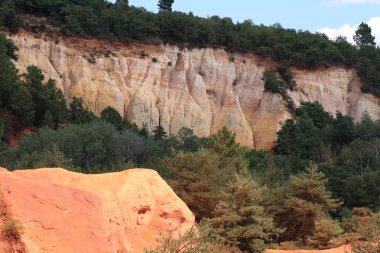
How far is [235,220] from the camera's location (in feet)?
67.4

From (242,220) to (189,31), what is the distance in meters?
37.3

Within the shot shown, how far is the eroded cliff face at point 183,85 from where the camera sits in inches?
1962

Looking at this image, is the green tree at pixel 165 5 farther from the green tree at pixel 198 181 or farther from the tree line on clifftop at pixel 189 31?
the green tree at pixel 198 181

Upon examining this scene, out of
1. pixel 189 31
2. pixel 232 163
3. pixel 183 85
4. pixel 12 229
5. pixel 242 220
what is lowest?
pixel 232 163

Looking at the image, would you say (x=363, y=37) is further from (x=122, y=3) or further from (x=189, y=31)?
(x=122, y=3)

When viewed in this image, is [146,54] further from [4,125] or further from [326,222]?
[326,222]

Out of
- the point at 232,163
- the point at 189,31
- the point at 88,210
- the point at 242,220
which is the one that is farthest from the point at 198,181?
the point at 189,31

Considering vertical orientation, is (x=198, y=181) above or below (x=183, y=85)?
below

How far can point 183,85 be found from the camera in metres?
54.0

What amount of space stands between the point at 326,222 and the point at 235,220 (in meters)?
5.87

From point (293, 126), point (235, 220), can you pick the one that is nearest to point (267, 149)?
point (293, 126)

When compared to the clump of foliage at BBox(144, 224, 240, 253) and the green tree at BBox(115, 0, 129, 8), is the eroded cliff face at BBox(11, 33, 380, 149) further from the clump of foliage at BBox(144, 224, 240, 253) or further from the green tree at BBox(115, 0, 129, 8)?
the clump of foliage at BBox(144, 224, 240, 253)

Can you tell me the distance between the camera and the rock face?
1162 cm

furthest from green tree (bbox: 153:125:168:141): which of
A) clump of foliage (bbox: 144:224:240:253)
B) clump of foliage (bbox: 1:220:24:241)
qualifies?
clump of foliage (bbox: 1:220:24:241)
